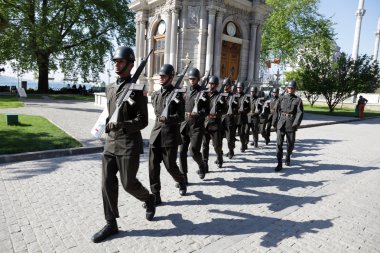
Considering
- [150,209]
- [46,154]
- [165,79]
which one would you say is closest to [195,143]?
[165,79]

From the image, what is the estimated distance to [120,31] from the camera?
Answer: 33.4 meters

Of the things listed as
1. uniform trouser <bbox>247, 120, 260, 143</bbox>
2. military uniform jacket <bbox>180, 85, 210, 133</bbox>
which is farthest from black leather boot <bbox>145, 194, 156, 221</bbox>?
uniform trouser <bbox>247, 120, 260, 143</bbox>

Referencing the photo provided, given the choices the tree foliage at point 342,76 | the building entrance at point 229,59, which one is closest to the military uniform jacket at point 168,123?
the building entrance at point 229,59

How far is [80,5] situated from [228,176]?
87.5 feet

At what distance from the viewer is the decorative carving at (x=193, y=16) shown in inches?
750

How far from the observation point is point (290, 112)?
302 inches

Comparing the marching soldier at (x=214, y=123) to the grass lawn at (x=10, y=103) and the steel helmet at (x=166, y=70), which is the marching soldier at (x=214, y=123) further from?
the grass lawn at (x=10, y=103)

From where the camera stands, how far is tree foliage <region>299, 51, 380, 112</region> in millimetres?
27594

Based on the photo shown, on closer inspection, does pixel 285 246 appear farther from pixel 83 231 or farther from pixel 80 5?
pixel 80 5

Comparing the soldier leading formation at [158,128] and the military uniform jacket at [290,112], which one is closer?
the soldier leading formation at [158,128]

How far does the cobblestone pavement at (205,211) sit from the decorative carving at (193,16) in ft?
44.9

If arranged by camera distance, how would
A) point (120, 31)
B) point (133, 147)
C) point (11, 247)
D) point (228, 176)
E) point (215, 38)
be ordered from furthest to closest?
point (120, 31) → point (215, 38) → point (228, 176) → point (133, 147) → point (11, 247)

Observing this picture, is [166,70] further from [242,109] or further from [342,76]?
[342,76]

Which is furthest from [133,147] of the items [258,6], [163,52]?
[258,6]
